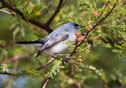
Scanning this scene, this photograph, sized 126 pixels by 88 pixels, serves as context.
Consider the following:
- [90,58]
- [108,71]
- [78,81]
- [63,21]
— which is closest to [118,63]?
[108,71]

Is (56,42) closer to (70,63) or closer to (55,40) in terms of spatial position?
(55,40)

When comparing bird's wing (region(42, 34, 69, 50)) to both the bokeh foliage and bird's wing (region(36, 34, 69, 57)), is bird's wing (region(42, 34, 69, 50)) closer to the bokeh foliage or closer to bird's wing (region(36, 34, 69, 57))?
bird's wing (region(36, 34, 69, 57))

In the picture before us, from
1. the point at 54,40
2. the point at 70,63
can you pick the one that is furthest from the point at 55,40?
the point at 70,63

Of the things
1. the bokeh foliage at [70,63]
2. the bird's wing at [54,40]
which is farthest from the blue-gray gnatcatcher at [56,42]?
the bokeh foliage at [70,63]

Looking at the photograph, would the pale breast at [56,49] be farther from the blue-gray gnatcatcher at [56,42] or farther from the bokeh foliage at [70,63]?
the bokeh foliage at [70,63]

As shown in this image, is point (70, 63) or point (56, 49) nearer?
point (70, 63)

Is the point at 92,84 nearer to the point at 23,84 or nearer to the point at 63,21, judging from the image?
the point at 23,84

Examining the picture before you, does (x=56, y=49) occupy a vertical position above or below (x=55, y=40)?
below

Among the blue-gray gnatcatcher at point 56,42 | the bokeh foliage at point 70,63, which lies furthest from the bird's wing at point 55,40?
the bokeh foliage at point 70,63

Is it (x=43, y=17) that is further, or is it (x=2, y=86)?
(x=2, y=86)

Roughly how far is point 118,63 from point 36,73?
1.92 metres

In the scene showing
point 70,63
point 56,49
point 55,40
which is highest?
point 55,40

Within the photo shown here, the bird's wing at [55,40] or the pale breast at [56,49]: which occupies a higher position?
the bird's wing at [55,40]

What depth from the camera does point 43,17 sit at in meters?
2.82
